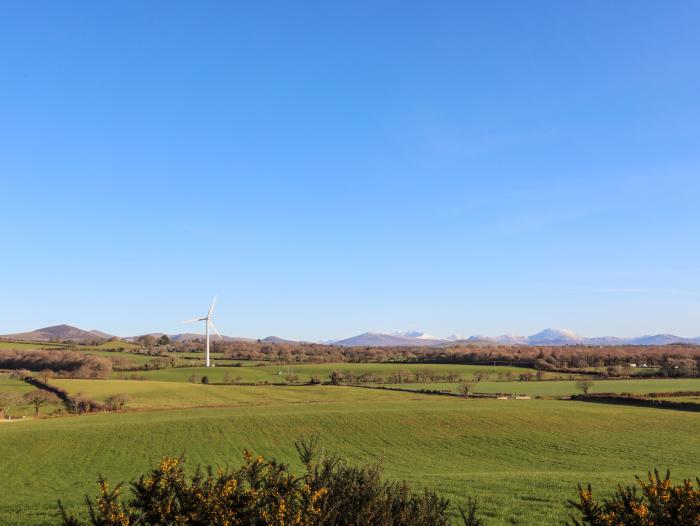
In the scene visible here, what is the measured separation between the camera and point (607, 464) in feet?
127

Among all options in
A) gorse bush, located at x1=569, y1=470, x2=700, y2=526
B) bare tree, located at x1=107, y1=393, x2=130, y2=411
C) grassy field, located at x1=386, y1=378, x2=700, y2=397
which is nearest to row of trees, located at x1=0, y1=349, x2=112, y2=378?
bare tree, located at x1=107, y1=393, x2=130, y2=411

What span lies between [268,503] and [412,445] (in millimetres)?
44184

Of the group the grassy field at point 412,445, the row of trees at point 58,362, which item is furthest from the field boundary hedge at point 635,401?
the row of trees at point 58,362

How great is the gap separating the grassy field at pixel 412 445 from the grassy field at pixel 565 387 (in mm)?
24074

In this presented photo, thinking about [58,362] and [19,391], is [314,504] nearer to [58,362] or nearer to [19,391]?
[19,391]

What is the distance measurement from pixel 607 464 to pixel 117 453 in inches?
1490

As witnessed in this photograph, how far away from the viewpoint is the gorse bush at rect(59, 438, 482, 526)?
779 cm

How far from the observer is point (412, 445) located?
1997 inches

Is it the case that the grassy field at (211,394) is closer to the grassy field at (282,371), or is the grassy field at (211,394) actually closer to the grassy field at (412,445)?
the grassy field at (412,445)

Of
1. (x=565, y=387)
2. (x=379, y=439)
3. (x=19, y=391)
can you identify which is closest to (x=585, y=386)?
(x=565, y=387)

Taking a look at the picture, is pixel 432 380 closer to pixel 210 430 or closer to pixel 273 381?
pixel 273 381

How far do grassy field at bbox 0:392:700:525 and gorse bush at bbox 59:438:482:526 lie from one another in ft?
29.5

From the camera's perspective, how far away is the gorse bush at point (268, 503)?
7789 millimetres

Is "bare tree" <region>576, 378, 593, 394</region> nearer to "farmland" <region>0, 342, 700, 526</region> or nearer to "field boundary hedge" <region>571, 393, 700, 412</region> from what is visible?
"farmland" <region>0, 342, 700, 526</region>
